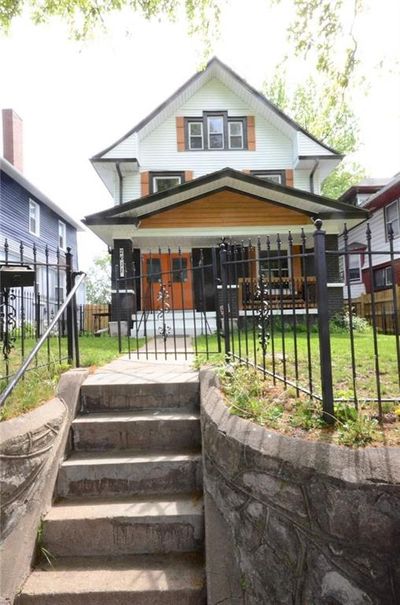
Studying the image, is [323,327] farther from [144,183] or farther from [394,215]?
[394,215]

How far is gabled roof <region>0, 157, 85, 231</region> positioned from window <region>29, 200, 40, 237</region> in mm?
455

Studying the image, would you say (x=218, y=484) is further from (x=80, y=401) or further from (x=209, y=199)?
(x=209, y=199)

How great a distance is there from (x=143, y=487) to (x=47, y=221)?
20918 millimetres

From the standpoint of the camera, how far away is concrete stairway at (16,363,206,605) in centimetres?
263

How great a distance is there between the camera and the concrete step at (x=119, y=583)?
258 centimetres

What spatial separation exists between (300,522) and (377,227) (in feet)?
67.2

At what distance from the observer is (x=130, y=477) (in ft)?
10.9

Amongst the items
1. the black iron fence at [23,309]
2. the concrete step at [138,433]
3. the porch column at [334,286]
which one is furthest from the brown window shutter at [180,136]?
the concrete step at [138,433]

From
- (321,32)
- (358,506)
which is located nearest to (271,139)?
(321,32)

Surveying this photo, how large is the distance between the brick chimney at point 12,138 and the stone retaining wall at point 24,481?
1925 cm

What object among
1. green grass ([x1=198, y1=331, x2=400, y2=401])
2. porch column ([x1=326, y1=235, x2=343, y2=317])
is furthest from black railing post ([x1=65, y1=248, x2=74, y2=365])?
porch column ([x1=326, y1=235, x2=343, y2=317])

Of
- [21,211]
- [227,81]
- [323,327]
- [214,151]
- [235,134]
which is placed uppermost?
[227,81]

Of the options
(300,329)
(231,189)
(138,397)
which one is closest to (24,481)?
(138,397)

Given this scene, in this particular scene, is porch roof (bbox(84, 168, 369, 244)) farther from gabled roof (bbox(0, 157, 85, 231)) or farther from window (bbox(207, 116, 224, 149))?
gabled roof (bbox(0, 157, 85, 231))
